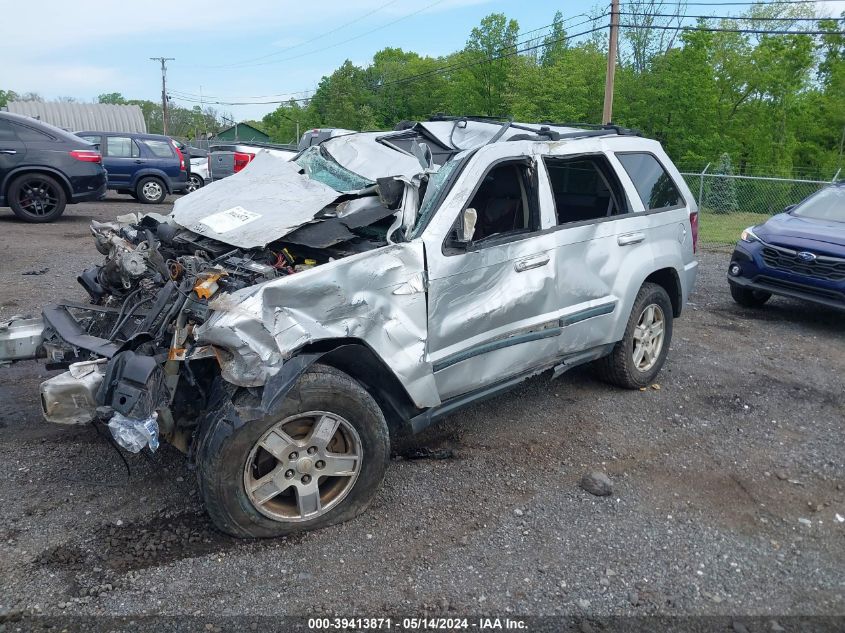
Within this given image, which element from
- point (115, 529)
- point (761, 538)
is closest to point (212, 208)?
point (115, 529)

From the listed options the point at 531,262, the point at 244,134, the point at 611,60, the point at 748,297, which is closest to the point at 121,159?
the point at 748,297

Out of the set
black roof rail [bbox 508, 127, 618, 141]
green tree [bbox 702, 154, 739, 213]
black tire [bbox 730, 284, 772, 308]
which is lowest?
green tree [bbox 702, 154, 739, 213]

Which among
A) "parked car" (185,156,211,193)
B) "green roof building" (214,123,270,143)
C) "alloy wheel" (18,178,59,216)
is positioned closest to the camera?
"alloy wheel" (18,178,59,216)

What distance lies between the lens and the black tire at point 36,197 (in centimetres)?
1123

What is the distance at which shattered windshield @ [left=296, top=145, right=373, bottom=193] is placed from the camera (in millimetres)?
4344

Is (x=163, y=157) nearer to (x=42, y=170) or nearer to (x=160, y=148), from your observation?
(x=160, y=148)

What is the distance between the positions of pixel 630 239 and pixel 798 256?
11.9ft

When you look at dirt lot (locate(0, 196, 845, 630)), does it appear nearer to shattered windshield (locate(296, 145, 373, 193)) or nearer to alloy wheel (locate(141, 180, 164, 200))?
shattered windshield (locate(296, 145, 373, 193))

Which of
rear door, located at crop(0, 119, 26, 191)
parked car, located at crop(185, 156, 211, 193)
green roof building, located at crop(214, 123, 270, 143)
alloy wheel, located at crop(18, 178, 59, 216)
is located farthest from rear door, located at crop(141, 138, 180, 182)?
green roof building, located at crop(214, 123, 270, 143)

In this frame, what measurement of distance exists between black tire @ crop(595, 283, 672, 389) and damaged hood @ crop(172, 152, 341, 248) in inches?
97.5

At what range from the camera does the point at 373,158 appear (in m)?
4.63

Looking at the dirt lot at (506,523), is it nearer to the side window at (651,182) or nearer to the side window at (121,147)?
the side window at (651,182)

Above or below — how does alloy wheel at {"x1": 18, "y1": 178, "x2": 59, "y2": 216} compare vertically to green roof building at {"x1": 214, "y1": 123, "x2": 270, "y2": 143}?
above

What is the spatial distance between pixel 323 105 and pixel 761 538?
59.0m
